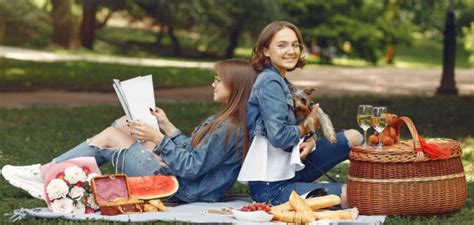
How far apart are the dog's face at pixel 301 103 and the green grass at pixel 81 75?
11.7 metres

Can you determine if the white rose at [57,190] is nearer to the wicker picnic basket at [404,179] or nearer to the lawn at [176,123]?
the lawn at [176,123]

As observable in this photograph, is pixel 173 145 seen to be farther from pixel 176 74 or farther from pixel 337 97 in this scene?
pixel 176 74

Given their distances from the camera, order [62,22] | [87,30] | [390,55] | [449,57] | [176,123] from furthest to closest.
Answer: [390,55], [87,30], [62,22], [449,57], [176,123]

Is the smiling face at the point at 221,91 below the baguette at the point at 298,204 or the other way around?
the other way around

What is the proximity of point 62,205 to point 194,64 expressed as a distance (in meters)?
21.4

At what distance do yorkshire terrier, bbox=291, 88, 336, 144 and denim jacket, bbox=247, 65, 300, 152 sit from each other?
0.04 meters

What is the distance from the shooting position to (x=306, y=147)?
6.38 m

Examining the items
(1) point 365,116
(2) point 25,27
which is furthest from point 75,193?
(2) point 25,27

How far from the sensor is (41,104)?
49.0 ft

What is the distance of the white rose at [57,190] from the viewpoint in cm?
615

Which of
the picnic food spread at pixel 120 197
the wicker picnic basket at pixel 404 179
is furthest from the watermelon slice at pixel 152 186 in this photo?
the wicker picnic basket at pixel 404 179

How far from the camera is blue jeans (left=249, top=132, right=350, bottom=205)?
6.49m

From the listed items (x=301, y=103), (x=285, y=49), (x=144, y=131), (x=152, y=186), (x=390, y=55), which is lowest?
(x=390, y=55)

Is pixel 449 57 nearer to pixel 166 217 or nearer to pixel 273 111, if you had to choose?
pixel 273 111
